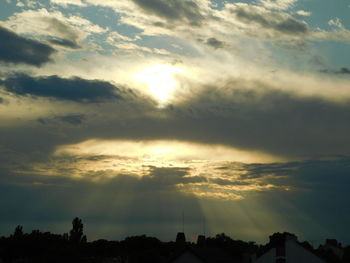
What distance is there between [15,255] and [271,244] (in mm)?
80869

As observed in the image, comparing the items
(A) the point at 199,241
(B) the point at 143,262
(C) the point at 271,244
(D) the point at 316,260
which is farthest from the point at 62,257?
(D) the point at 316,260

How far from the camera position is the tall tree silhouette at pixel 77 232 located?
458 feet

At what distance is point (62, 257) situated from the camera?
289 feet

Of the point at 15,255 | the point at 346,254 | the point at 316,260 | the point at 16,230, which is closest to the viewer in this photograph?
the point at 316,260

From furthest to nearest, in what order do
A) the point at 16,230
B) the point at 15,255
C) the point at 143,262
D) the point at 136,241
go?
the point at 136,241, the point at 16,230, the point at 15,255, the point at 143,262

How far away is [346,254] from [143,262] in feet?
134

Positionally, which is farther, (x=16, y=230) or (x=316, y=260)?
(x=16, y=230)

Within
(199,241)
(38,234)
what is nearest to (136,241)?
(38,234)

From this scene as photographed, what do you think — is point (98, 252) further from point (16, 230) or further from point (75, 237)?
point (16, 230)

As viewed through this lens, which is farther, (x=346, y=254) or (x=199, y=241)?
(x=199, y=241)

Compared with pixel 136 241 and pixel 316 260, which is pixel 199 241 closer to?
pixel 316 260

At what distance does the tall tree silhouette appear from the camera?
139750mm

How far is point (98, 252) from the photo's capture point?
144000 mm

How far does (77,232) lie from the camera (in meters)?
140
